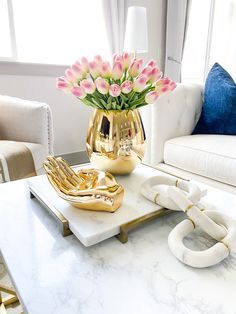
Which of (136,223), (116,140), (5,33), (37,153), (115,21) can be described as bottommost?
(37,153)

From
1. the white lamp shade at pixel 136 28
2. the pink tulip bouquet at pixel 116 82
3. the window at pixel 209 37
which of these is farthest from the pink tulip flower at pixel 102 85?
the window at pixel 209 37

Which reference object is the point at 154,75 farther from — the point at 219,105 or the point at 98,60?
the point at 219,105

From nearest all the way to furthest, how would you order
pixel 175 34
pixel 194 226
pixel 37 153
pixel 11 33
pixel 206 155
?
pixel 194 226
pixel 206 155
pixel 37 153
pixel 11 33
pixel 175 34

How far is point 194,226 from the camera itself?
499mm

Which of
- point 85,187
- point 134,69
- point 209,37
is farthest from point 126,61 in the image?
point 209,37

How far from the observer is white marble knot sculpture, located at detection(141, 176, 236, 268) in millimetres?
412

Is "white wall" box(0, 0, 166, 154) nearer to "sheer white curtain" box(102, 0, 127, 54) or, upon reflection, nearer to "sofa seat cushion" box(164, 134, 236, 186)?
"sheer white curtain" box(102, 0, 127, 54)

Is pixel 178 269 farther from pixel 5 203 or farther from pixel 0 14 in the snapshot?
pixel 0 14

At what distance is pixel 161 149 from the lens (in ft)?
4.23

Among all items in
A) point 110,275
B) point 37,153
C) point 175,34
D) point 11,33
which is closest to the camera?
point 110,275

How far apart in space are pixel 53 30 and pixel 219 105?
1.34m

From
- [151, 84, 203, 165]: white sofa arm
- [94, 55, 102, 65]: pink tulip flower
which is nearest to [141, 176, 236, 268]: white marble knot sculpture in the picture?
[94, 55, 102, 65]: pink tulip flower

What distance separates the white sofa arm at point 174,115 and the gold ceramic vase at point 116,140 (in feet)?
1.81

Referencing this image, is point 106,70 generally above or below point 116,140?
above
